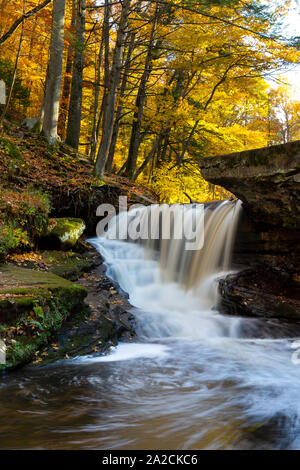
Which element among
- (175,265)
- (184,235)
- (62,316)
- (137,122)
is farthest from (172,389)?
(137,122)

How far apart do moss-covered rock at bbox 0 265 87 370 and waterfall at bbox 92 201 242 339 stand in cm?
155

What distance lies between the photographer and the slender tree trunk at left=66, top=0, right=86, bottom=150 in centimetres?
1058

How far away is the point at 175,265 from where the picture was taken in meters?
8.07

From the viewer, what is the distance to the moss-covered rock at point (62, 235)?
6891 mm

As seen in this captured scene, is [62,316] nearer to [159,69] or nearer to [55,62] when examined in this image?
[55,62]

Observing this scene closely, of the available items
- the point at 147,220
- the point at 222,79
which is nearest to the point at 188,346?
the point at 147,220

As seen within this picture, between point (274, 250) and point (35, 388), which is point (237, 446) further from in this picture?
point (274, 250)

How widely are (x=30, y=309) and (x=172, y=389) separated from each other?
1948 mm

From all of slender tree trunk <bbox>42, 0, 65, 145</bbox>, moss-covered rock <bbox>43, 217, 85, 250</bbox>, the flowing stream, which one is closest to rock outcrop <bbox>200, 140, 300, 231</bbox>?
the flowing stream

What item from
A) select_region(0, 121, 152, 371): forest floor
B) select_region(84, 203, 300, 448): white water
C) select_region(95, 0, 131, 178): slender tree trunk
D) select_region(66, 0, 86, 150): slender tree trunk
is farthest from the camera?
select_region(66, 0, 86, 150): slender tree trunk
